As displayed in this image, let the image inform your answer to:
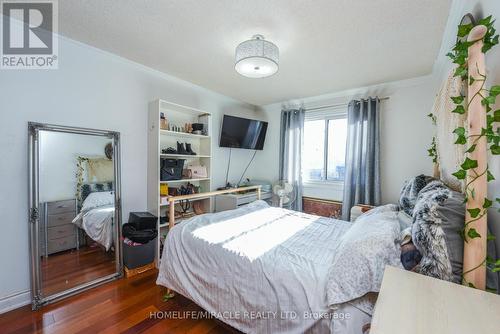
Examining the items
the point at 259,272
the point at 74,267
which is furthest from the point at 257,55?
the point at 74,267

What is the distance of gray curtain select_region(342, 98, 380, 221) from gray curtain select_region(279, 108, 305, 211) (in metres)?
0.77

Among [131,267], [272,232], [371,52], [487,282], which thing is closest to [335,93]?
[371,52]

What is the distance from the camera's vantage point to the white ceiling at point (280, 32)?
1578 mm

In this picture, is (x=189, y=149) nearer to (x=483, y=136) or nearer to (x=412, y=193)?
(x=412, y=193)

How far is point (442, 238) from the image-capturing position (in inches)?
40.1

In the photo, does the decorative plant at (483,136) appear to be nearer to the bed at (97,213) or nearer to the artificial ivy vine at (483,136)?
the artificial ivy vine at (483,136)

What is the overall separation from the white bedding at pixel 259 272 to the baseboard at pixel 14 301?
1199 millimetres

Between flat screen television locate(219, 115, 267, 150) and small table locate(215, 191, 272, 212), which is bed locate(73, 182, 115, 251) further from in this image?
A: flat screen television locate(219, 115, 267, 150)

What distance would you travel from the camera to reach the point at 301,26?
178 cm

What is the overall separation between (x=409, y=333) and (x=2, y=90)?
9.80 ft

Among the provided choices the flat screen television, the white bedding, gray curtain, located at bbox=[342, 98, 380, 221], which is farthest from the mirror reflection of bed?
gray curtain, located at bbox=[342, 98, 380, 221]

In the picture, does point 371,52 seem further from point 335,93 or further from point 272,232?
point 272,232

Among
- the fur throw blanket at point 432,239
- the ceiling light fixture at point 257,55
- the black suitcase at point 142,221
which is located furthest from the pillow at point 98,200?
the fur throw blanket at point 432,239

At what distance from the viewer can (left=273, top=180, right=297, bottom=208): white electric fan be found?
3482 millimetres
